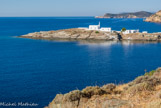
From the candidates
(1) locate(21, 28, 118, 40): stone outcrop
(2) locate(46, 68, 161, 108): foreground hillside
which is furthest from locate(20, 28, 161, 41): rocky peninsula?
(2) locate(46, 68, 161, 108): foreground hillside

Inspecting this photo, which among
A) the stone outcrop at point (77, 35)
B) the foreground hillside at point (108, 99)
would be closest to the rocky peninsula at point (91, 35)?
the stone outcrop at point (77, 35)

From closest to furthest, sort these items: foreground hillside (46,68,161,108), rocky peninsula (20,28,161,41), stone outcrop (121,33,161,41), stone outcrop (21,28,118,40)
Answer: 1. foreground hillside (46,68,161,108)
2. stone outcrop (121,33,161,41)
3. rocky peninsula (20,28,161,41)
4. stone outcrop (21,28,118,40)

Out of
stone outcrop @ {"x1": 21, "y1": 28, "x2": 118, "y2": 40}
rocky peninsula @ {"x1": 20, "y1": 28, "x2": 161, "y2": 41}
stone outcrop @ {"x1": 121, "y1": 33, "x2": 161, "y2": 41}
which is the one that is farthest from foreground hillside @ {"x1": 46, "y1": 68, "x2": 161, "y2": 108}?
stone outcrop @ {"x1": 121, "y1": 33, "x2": 161, "y2": 41}

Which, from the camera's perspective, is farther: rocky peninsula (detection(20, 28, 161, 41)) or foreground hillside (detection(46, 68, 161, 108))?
rocky peninsula (detection(20, 28, 161, 41))

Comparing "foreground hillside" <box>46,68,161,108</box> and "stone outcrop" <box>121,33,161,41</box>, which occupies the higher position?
"foreground hillside" <box>46,68,161,108</box>

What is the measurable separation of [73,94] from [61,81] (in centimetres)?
2987

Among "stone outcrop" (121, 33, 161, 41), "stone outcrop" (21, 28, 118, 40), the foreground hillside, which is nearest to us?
the foreground hillside

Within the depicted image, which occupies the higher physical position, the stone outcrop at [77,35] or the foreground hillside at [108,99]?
the foreground hillside at [108,99]

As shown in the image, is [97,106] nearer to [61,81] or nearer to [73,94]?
[73,94]

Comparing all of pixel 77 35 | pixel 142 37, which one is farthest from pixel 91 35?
pixel 142 37

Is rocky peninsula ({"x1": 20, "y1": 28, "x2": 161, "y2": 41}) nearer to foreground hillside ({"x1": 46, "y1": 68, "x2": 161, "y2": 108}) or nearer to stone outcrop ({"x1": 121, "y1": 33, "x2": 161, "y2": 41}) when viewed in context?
stone outcrop ({"x1": 121, "y1": 33, "x2": 161, "y2": 41})

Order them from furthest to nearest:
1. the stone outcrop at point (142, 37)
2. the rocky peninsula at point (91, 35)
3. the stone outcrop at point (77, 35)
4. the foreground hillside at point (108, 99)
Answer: the stone outcrop at point (77, 35) → the rocky peninsula at point (91, 35) → the stone outcrop at point (142, 37) → the foreground hillside at point (108, 99)

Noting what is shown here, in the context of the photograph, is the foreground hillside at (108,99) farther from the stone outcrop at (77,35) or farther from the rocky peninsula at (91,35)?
the stone outcrop at (77,35)

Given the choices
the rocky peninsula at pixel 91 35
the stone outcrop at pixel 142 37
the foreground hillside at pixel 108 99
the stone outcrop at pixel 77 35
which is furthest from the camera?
the stone outcrop at pixel 77 35
